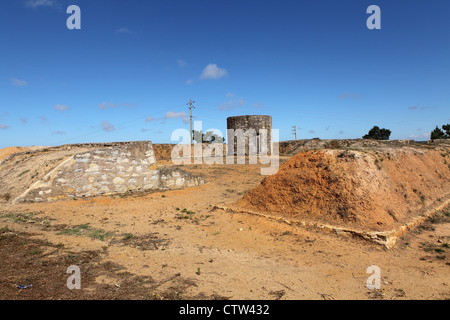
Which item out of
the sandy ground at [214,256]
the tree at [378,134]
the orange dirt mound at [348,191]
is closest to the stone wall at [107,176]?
the sandy ground at [214,256]

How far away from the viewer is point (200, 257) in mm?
3934

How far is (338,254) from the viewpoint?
4102mm

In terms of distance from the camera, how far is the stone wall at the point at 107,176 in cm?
740

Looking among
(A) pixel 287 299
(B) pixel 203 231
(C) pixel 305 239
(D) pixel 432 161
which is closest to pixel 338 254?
(C) pixel 305 239

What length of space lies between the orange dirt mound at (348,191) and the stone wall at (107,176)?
3.59 m

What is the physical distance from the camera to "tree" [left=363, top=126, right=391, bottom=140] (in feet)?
110

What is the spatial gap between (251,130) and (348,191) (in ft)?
46.2

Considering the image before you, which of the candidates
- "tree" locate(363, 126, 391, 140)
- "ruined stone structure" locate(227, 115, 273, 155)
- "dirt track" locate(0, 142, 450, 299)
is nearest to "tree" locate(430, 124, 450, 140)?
"tree" locate(363, 126, 391, 140)

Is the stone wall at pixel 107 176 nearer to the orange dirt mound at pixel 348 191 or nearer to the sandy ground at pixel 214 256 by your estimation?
the sandy ground at pixel 214 256

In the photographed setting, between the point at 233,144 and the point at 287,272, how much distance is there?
1626 centimetres

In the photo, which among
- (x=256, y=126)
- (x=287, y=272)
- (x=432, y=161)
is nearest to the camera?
(x=287, y=272)

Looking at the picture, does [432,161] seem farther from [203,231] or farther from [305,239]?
[203,231]

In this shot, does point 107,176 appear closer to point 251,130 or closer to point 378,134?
point 251,130

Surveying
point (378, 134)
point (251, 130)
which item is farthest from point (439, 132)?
point (251, 130)
